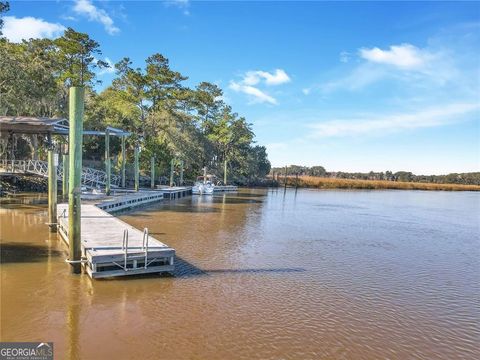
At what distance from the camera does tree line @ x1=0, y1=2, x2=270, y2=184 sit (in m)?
31.5

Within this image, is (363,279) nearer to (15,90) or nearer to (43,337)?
(43,337)

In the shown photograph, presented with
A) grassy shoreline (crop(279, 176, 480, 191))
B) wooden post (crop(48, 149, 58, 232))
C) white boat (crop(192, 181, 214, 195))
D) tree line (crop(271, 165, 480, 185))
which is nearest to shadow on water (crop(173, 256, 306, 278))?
wooden post (crop(48, 149, 58, 232))

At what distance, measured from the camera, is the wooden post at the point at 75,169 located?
33.9 ft

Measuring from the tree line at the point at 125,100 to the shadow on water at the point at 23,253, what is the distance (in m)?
17.8

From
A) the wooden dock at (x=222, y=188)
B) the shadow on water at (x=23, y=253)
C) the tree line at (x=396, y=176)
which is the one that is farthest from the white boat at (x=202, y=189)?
the tree line at (x=396, y=176)

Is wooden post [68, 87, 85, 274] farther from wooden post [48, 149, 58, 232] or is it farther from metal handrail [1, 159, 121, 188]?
metal handrail [1, 159, 121, 188]

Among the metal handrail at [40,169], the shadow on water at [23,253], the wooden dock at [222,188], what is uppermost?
the metal handrail at [40,169]

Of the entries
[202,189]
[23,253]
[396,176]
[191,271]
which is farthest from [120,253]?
[396,176]

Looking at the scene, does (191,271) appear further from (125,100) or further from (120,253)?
(125,100)

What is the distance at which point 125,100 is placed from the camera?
4481 cm

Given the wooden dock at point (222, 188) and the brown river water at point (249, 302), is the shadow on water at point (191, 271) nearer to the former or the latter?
the brown river water at point (249, 302)

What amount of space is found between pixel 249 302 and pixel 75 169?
5.91 m

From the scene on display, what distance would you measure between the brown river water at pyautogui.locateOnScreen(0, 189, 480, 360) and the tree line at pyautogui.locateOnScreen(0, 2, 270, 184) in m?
18.0

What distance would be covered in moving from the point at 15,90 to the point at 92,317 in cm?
2510
